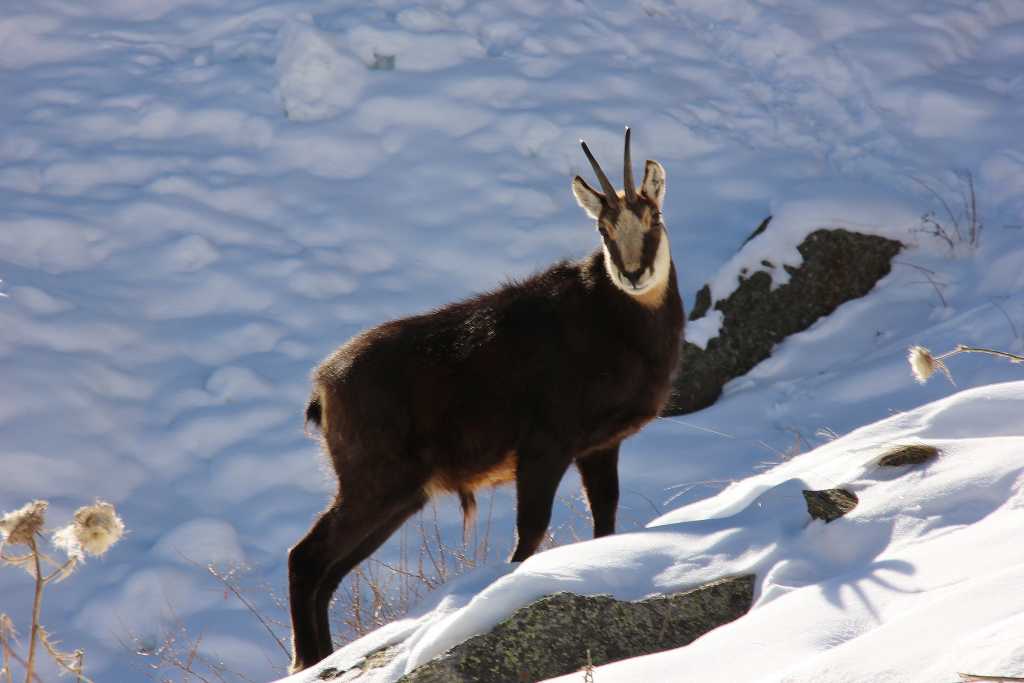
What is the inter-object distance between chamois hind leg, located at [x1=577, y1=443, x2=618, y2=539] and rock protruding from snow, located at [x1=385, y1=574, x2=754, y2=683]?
1758 mm

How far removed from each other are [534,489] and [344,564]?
0.79 metres

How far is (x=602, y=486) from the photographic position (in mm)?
4738

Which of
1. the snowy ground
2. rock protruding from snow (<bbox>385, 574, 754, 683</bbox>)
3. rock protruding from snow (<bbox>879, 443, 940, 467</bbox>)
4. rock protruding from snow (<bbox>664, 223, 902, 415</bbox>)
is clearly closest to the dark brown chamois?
the snowy ground

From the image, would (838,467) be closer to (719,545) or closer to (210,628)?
(719,545)

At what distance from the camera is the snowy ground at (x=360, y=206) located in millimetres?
7418

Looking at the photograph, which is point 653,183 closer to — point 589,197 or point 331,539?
point 589,197

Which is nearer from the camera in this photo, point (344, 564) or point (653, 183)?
point (344, 564)

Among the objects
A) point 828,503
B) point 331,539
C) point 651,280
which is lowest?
point 331,539

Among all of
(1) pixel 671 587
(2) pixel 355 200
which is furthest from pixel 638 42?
(1) pixel 671 587

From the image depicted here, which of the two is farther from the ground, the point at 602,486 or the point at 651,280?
the point at 651,280

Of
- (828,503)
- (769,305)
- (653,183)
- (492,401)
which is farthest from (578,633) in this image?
(769,305)

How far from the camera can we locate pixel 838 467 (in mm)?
3631

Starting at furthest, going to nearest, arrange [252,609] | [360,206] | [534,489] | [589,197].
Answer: [360,206] → [252,609] → [589,197] → [534,489]

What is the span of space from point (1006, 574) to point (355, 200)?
824 centimetres
